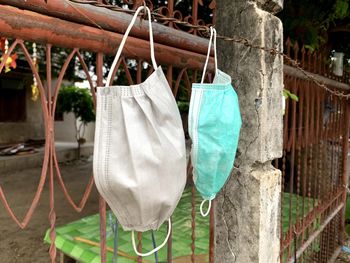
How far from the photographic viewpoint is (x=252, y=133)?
1393mm

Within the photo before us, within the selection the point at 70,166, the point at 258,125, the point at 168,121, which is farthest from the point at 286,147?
the point at 70,166

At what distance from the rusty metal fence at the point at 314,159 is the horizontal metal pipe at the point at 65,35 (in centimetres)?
117

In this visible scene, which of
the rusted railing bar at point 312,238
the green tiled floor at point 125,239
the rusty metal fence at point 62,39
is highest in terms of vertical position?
the rusty metal fence at point 62,39

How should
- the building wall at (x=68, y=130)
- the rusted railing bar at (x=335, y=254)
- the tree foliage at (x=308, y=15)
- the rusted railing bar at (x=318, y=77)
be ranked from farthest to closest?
1. the building wall at (x=68, y=130)
2. the rusted railing bar at (x=335, y=254)
3. the tree foliage at (x=308, y=15)
4. the rusted railing bar at (x=318, y=77)

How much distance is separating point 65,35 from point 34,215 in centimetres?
472

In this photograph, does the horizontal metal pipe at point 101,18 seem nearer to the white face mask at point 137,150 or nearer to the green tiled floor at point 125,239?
the white face mask at point 137,150

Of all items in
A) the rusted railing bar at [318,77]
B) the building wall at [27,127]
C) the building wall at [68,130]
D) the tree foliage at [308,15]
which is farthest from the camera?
the building wall at [68,130]

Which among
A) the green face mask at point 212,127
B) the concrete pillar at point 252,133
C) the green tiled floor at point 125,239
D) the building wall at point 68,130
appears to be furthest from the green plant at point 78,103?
the green face mask at point 212,127

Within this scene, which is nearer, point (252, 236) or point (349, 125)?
point (252, 236)

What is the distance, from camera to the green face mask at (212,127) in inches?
38.1

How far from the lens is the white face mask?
75 cm

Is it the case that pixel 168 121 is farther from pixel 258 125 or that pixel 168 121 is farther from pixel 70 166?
pixel 70 166

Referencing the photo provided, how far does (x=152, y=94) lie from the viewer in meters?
0.79

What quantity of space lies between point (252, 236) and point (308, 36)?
290cm
